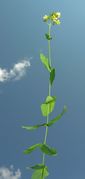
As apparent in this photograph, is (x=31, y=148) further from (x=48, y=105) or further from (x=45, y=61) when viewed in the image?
(x=45, y=61)

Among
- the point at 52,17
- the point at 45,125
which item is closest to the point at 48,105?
the point at 45,125

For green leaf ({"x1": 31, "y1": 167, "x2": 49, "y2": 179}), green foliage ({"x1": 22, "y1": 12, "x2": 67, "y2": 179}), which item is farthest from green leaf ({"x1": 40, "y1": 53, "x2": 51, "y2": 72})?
green leaf ({"x1": 31, "y1": 167, "x2": 49, "y2": 179})

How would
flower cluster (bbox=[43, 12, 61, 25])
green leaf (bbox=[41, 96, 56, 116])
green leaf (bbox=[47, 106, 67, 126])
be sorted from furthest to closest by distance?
flower cluster (bbox=[43, 12, 61, 25]) < green leaf (bbox=[41, 96, 56, 116]) < green leaf (bbox=[47, 106, 67, 126])

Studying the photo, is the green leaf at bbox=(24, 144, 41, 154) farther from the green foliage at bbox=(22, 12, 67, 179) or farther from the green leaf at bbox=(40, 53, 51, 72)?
the green leaf at bbox=(40, 53, 51, 72)

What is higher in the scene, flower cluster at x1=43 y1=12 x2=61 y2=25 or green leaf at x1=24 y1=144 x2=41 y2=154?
flower cluster at x1=43 y1=12 x2=61 y2=25

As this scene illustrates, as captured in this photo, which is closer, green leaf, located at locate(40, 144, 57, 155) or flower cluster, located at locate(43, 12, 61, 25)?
green leaf, located at locate(40, 144, 57, 155)

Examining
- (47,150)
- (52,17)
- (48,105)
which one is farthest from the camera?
(52,17)

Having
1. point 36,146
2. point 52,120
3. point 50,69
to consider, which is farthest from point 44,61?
point 36,146

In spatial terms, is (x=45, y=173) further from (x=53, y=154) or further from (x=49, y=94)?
(x=49, y=94)

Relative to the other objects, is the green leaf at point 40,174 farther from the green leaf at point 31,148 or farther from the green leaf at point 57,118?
the green leaf at point 57,118
